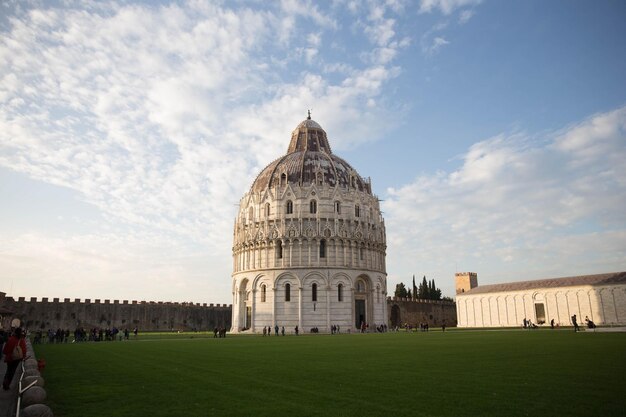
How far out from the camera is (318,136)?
250ft

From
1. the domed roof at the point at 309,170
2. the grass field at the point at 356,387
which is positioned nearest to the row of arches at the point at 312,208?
the domed roof at the point at 309,170

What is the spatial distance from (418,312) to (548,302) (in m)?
25.4

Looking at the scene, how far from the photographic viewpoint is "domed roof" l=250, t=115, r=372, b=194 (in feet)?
213

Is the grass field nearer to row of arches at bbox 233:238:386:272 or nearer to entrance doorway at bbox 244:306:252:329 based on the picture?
row of arches at bbox 233:238:386:272

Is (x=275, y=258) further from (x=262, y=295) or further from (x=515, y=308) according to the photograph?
(x=515, y=308)

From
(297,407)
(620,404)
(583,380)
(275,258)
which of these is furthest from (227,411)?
(275,258)

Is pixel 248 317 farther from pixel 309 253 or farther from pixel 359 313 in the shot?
pixel 359 313

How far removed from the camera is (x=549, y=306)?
68812mm

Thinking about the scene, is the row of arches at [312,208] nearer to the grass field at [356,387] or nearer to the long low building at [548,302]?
the long low building at [548,302]

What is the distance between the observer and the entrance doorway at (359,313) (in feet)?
201

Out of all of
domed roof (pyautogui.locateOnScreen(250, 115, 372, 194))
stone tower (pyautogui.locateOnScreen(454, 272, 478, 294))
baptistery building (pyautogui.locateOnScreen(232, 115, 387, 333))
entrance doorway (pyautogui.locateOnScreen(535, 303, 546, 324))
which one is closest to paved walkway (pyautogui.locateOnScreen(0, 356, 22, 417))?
baptistery building (pyautogui.locateOnScreen(232, 115, 387, 333))

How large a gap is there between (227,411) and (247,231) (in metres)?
56.0

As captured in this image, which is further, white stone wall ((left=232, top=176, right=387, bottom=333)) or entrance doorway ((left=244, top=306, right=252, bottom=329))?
entrance doorway ((left=244, top=306, right=252, bottom=329))

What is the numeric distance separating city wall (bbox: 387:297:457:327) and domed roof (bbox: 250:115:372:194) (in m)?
25.5
